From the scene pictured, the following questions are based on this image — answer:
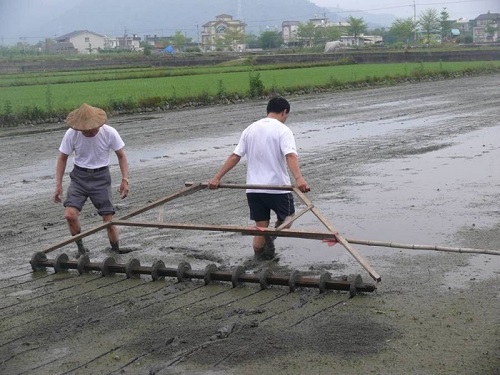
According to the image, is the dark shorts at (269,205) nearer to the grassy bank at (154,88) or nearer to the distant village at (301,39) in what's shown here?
the grassy bank at (154,88)

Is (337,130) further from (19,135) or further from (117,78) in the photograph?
(117,78)

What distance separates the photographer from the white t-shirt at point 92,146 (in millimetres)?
8109

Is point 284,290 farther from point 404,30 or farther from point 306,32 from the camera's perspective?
point 306,32

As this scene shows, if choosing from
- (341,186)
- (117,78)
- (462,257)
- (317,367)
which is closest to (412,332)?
(317,367)

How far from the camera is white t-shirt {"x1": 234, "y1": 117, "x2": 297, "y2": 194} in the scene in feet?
25.5

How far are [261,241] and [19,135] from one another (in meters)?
14.4

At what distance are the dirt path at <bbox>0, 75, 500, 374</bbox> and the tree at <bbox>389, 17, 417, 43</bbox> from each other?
109869 mm

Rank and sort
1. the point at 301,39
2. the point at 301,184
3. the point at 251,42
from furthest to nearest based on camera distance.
Answer: the point at 251,42 < the point at 301,39 < the point at 301,184

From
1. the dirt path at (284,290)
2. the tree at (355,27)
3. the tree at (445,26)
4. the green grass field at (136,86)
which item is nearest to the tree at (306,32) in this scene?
the tree at (355,27)

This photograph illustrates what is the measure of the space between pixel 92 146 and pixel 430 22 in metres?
118

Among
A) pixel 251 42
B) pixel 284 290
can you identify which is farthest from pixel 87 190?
pixel 251 42

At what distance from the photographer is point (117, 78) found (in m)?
40.9

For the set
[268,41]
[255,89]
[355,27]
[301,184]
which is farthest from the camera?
[355,27]

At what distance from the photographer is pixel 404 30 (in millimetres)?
123000
